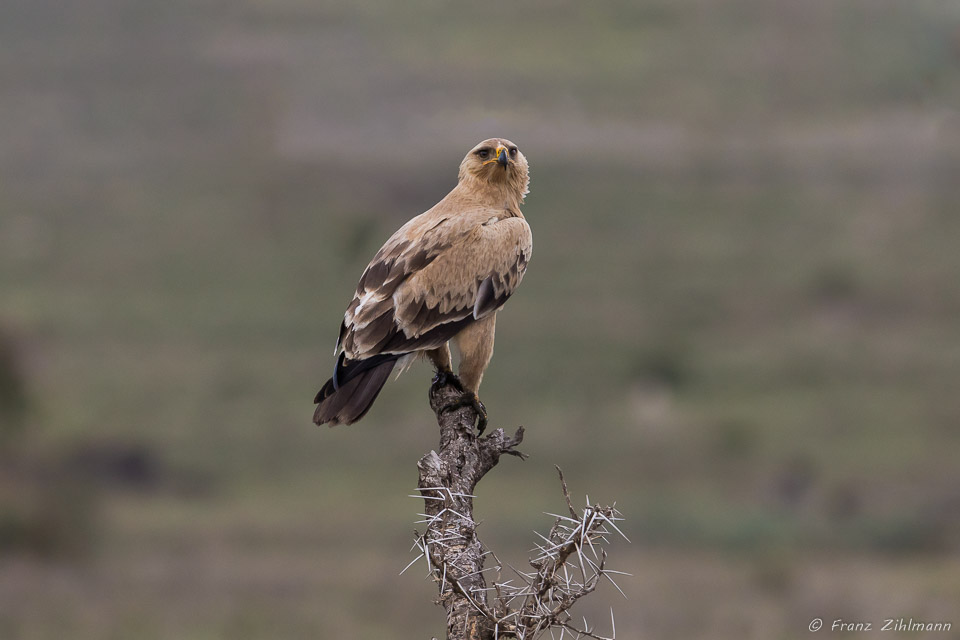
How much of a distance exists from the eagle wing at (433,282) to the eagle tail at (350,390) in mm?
64

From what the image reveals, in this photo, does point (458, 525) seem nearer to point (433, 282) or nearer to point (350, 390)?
point (350, 390)

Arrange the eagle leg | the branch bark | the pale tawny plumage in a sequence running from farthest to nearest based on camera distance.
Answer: the eagle leg, the pale tawny plumage, the branch bark

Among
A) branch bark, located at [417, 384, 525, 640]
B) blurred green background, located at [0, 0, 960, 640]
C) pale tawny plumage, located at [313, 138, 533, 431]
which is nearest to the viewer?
branch bark, located at [417, 384, 525, 640]

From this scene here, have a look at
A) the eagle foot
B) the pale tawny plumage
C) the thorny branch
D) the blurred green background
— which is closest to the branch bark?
the thorny branch

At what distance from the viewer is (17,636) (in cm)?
2227

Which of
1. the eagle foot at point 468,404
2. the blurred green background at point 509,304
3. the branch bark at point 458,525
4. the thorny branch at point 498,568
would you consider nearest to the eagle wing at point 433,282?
the eagle foot at point 468,404

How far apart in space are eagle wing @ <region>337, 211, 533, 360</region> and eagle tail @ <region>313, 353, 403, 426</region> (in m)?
0.06

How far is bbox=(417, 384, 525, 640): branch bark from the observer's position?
221 inches

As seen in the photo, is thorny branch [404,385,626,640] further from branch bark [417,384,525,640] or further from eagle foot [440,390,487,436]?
eagle foot [440,390,487,436]

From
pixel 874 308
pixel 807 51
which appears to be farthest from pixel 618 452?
pixel 807 51

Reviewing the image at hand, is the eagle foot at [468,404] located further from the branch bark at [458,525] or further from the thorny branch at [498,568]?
the thorny branch at [498,568]

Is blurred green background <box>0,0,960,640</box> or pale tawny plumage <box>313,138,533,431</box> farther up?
blurred green background <box>0,0,960,640</box>

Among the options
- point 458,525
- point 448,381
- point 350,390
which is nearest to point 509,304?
point 448,381

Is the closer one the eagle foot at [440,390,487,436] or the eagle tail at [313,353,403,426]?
the eagle tail at [313,353,403,426]
